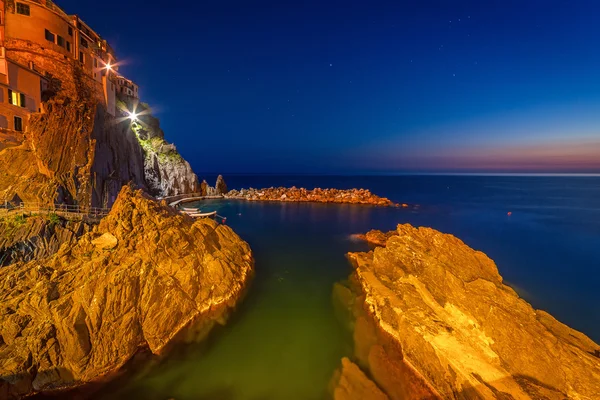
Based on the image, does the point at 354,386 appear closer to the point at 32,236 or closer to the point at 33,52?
the point at 32,236

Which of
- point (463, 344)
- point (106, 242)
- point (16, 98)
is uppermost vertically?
point (16, 98)

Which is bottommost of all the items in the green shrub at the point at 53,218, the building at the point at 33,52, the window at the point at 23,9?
the green shrub at the point at 53,218

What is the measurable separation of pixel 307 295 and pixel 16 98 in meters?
23.5

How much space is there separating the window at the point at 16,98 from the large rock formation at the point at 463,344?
84.5 ft

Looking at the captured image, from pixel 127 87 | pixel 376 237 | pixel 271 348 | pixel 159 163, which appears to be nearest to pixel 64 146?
pixel 271 348

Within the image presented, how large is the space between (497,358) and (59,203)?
945 inches

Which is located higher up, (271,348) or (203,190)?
(203,190)

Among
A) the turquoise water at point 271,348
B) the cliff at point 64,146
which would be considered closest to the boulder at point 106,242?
the turquoise water at point 271,348

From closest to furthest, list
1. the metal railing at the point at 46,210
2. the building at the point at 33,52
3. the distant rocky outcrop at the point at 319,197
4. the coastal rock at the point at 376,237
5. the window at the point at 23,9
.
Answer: the metal railing at the point at 46,210
the building at the point at 33,52
the window at the point at 23,9
the coastal rock at the point at 376,237
the distant rocky outcrop at the point at 319,197

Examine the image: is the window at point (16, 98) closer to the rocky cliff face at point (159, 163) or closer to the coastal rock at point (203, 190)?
the rocky cliff face at point (159, 163)

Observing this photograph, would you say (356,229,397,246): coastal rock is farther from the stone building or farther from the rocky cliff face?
the stone building

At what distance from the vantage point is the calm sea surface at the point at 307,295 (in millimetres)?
10367

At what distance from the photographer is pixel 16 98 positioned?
18.0 meters

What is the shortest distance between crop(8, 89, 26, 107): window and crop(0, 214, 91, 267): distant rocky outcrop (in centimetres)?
906
